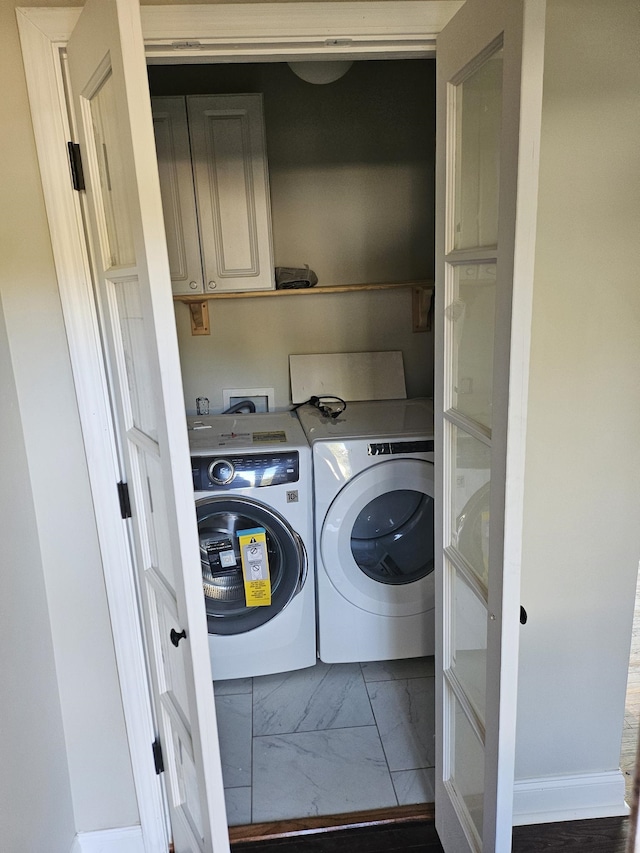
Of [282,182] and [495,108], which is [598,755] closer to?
[495,108]

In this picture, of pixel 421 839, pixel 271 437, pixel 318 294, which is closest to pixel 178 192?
pixel 318 294

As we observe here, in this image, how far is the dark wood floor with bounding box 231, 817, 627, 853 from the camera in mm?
1747

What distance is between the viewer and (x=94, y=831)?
5.60ft

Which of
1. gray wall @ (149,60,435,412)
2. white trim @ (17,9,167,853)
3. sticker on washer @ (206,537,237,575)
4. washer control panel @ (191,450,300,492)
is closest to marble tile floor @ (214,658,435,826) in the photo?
white trim @ (17,9,167,853)

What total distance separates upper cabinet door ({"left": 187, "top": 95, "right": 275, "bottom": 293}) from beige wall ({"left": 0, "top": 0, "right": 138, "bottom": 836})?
1137mm

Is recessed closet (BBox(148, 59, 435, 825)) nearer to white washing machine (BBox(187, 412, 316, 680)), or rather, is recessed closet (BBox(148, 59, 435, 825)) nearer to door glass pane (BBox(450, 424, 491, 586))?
white washing machine (BBox(187, 412, 316, 680))

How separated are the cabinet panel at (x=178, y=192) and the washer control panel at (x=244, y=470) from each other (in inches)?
30.9

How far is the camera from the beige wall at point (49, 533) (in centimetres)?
134

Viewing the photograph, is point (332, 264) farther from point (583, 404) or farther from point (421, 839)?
point (421, 839)

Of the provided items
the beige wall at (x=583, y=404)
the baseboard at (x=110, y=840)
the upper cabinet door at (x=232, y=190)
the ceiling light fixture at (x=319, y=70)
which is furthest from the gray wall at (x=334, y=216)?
the baseboard at (x=110, y=840)

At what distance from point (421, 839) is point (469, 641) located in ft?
2.58

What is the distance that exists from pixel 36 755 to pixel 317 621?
117 cm

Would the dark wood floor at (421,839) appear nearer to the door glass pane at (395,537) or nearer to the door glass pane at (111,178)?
the door glass pane at (395,537)

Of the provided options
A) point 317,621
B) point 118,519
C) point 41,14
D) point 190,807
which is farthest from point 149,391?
point 317,621
